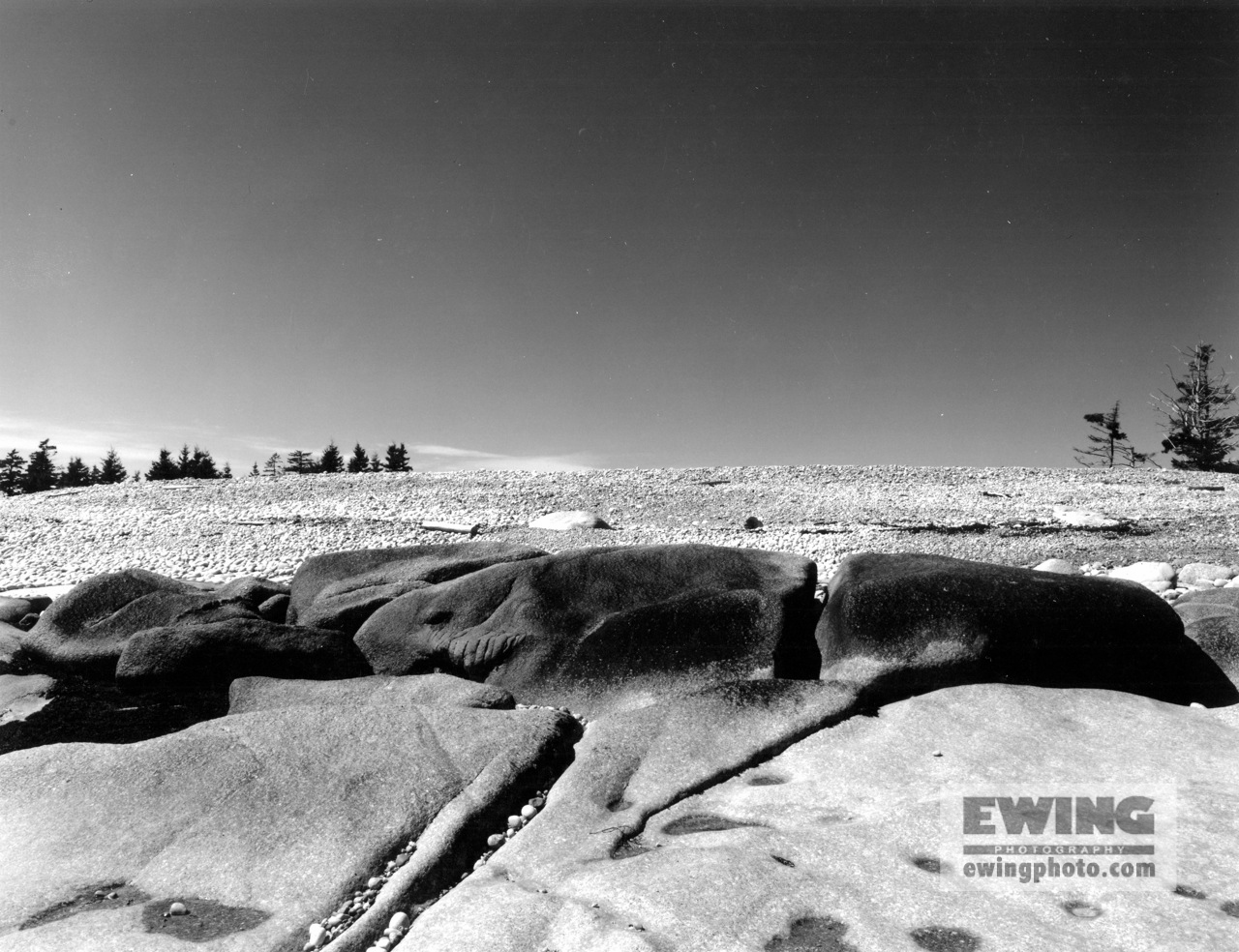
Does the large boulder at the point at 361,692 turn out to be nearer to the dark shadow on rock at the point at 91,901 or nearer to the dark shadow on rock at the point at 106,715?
the dark shadow on rock at the point at 106,715

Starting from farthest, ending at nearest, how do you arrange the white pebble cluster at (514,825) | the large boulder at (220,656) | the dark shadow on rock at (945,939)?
the large boulder at (220,656) → the white pebble cluster at (514,825) → the dark shadow on rock at (945,939)

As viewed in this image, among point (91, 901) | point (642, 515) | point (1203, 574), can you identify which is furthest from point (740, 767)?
point (642, 515)

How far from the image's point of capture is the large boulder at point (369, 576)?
671 cm

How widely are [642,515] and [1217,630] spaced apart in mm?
9860

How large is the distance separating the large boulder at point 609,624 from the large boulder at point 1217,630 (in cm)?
236

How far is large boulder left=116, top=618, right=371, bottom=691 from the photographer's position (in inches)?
228

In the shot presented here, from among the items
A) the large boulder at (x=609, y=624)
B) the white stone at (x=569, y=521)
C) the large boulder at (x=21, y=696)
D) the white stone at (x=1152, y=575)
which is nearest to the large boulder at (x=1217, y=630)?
the white stone at (x=1152, y=575)

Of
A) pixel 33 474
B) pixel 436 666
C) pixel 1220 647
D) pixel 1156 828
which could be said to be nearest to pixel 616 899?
pixel 1156 828

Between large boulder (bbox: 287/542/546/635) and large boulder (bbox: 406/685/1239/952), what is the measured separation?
10.4 ft

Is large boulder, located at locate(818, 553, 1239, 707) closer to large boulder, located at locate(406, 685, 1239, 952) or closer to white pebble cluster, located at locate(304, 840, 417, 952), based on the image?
large boulder, located at locate(406, 685, 1239, 952)

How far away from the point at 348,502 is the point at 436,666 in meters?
11.0

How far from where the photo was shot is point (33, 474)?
33.0 meters

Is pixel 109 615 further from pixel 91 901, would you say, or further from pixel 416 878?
pixel 416 878

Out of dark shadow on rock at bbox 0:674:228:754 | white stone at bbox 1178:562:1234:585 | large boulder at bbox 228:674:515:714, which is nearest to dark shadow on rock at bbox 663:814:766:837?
large boulder at bbox 228:674:515:714
